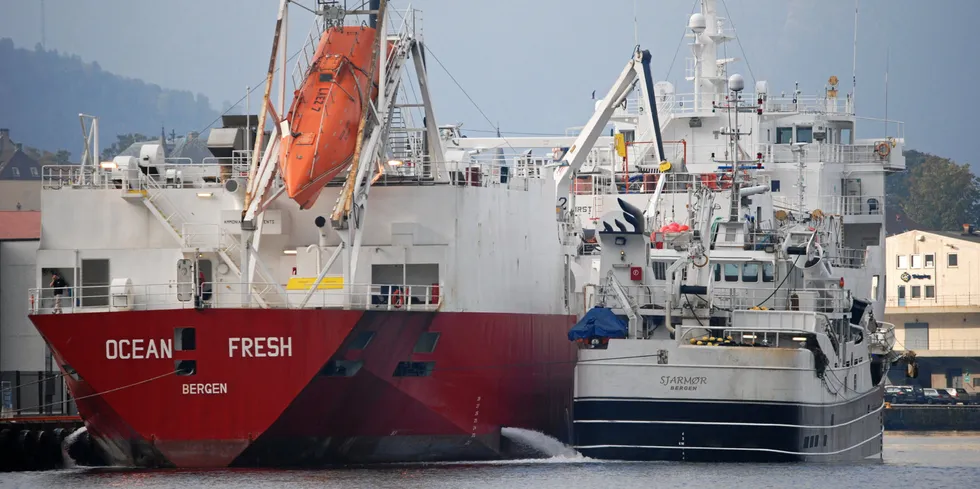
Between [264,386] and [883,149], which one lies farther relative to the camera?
[883,149]

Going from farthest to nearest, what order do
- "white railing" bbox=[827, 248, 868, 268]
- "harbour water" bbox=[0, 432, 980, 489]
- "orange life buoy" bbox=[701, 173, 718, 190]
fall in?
"orange life buoy" bbox=[701, 173, 718, 190] < "white railing" bbox=[827, 248, 868, 268] < "harbour water" bbox=[0, 432, 980, 489]

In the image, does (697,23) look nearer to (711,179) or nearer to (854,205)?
(854,205)

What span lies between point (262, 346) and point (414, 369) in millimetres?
3736

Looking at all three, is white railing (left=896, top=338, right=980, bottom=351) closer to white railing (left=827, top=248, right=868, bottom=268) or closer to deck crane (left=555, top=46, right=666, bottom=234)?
white railing (left=827, top=248, right=868, bottom=268)

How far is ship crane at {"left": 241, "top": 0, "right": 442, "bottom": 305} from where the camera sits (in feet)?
123

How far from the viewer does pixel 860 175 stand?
6191 centimetres

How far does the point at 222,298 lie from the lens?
39406 millimetres

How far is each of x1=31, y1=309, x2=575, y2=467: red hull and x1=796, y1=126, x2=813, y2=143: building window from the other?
25114 mm

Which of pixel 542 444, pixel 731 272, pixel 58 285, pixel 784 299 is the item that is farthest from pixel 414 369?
pixel 784 299

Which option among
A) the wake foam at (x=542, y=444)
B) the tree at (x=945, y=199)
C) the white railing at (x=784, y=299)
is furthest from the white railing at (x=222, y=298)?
the tree at (x=945, y=199)

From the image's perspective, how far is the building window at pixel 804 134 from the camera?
61406mm

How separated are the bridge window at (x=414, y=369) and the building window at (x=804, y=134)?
26.1m

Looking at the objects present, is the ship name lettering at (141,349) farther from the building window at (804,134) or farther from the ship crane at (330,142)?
the building window at (804,134)

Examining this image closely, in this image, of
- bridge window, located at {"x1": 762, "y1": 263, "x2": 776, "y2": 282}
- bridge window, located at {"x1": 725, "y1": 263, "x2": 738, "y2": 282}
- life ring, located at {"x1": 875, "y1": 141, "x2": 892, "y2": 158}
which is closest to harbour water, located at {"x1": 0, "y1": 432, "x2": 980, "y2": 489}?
bridge window, located at {"x1": 762, "y1": 263, "x2": 776, "y2": 282}
